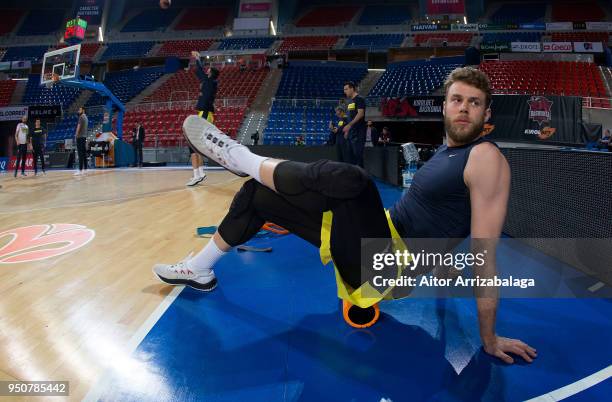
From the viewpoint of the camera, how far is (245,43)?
25.4 metres

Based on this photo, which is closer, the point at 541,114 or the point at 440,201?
the point at 440,201

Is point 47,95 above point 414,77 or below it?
below

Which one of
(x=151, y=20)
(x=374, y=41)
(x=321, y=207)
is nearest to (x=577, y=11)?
(x=374, y=41)

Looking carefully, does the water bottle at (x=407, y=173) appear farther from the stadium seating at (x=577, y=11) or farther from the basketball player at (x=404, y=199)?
the stadium seating at (x=577, y=11)

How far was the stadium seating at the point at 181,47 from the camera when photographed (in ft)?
82.0

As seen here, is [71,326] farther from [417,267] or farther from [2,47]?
[2,47]

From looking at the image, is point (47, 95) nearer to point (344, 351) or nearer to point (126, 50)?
point (126, 50)

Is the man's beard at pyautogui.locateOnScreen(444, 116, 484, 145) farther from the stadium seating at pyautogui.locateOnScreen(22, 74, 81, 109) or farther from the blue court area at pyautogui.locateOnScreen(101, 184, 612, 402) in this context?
the stadium seating at pyautogui.locateOnScreen(22, 74, 81, 109)

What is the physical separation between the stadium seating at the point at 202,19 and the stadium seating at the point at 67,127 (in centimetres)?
1360

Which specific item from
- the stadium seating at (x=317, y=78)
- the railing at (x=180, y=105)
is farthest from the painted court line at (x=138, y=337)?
the stadium seating at (x=317, y=78)

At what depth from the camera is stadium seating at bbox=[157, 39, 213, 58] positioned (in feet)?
82.0

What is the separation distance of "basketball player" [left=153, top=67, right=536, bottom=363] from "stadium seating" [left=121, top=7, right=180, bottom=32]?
31098 mm

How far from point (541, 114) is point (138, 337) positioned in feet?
47.6

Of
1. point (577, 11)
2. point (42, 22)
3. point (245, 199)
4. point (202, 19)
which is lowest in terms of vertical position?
point (245, 199)
